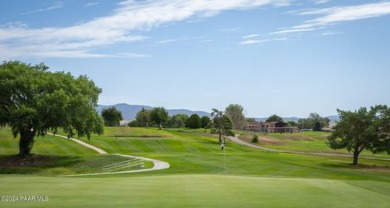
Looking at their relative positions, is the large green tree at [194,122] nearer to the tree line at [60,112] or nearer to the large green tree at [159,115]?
the large green tree at [159,115]

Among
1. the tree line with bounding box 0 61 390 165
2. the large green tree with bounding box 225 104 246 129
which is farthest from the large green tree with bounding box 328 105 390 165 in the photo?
the large green tree with bounding box 225 104 246 129

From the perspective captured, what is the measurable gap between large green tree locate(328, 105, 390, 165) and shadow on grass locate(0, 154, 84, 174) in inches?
1262

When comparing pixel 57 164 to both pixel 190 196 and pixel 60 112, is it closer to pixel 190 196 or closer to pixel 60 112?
pixel 60 112

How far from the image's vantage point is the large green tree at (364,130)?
5512 cm

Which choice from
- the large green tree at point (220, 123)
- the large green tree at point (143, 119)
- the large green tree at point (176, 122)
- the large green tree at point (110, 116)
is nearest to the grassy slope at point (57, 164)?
the large green tree at point (220, 123)

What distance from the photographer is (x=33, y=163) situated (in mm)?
46062

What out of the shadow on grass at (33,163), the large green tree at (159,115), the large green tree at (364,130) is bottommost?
the shadow on grass at (33,163)

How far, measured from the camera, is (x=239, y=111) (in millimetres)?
189125

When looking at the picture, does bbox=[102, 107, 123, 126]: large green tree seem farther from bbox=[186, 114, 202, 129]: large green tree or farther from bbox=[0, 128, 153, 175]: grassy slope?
bbox=[0, 128, 153, 175]: grassy slope

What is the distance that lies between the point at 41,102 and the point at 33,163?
7293mm

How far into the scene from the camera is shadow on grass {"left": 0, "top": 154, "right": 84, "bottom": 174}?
140 ft

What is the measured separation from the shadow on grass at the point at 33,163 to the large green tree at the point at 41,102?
1339mm

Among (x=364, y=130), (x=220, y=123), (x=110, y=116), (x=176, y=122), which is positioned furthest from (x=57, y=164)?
(x=176, y=122)

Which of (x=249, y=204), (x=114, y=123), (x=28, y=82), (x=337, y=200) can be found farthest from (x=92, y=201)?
(x=114, y=123)
